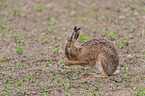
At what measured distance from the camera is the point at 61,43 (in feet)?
27.6

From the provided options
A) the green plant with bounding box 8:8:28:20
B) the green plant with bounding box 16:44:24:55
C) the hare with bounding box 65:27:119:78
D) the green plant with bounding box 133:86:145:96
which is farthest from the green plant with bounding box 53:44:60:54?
the green plant with bounding box 8:8:28:20

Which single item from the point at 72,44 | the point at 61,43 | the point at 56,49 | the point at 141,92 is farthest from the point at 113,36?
the point at 141,92

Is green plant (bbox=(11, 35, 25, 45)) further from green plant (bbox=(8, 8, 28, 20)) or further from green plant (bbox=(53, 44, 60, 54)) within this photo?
green plant (bbox=(8, 8, 28, 20))

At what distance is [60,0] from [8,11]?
2048mm

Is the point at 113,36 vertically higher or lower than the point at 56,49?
higher

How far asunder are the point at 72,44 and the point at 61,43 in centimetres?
216

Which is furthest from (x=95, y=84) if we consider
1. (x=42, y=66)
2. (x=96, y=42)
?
(x=42, y=66)

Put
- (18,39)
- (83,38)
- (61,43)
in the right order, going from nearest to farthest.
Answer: (61,43)
(83,38)
(18,39)

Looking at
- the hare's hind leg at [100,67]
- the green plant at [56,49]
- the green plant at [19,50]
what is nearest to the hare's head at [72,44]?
the hare's hind leg at [100,67]

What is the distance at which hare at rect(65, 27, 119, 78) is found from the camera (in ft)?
20.9

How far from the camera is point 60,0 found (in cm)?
1137

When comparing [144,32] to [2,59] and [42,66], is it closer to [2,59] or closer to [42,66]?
[42,66]

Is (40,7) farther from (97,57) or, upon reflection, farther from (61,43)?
(97,57)

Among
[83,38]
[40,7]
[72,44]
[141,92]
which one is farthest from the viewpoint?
[40,7]
